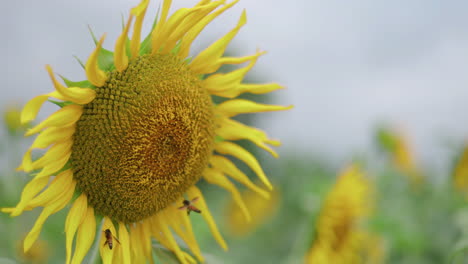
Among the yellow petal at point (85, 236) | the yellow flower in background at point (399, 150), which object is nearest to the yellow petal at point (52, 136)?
the yellow petal at point (85, 236)

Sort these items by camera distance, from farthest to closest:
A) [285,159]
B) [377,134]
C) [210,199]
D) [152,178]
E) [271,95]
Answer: [271,95]
[285,159]
[210,199]
[377,134]
[152,178]

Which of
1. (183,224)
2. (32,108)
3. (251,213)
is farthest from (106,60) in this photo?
(251,213)

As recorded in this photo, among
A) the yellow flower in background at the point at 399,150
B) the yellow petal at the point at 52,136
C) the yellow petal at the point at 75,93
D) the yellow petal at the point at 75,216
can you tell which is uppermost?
the yellow petal at the point at 75,93

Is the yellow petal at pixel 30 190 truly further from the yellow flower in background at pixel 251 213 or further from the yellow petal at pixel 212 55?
the yellow flower in background at pixel 251 213

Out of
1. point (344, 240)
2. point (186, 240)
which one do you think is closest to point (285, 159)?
point (344, 240)

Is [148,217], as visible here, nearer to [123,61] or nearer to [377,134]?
[123,61]

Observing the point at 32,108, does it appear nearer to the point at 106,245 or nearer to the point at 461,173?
the point at 106,245

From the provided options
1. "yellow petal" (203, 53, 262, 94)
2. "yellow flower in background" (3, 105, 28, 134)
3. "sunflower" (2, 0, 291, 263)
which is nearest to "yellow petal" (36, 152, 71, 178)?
"sunflower" (2, 0, 291, 263)
